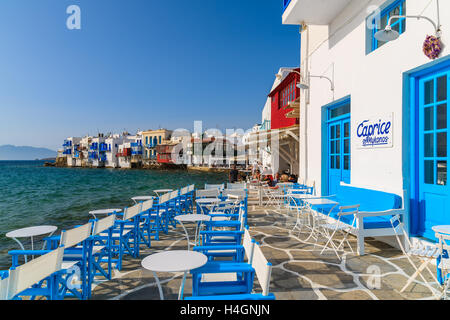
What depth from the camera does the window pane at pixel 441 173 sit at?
12.5ft

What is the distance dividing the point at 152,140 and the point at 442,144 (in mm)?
63221

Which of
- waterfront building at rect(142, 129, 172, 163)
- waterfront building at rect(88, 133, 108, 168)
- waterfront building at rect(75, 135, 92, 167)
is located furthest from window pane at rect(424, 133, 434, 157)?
waterfront building at rect(75, 135, 92, 167)

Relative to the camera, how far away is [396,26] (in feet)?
15.8

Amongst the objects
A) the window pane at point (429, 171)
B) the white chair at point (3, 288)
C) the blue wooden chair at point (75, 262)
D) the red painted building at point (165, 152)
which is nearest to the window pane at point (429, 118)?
the window pane at point (429, 171)

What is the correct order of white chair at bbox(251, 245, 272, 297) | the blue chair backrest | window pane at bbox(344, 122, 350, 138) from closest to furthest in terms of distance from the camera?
white chair at bbox(251, 245, 272, 297) < the blue chair backrest < window pane at bbox(344, 122, 350, 138)

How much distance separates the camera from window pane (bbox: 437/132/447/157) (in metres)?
3.81

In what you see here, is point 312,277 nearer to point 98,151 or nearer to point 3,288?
point 3,288

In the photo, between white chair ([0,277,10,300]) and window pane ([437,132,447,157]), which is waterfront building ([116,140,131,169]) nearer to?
window pane ([437,132,447,157])

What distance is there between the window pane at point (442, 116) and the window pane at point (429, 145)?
214 millimetres

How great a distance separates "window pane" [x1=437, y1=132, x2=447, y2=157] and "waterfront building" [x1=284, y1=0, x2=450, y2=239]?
0.5 inches

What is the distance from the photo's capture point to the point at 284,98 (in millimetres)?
14719
